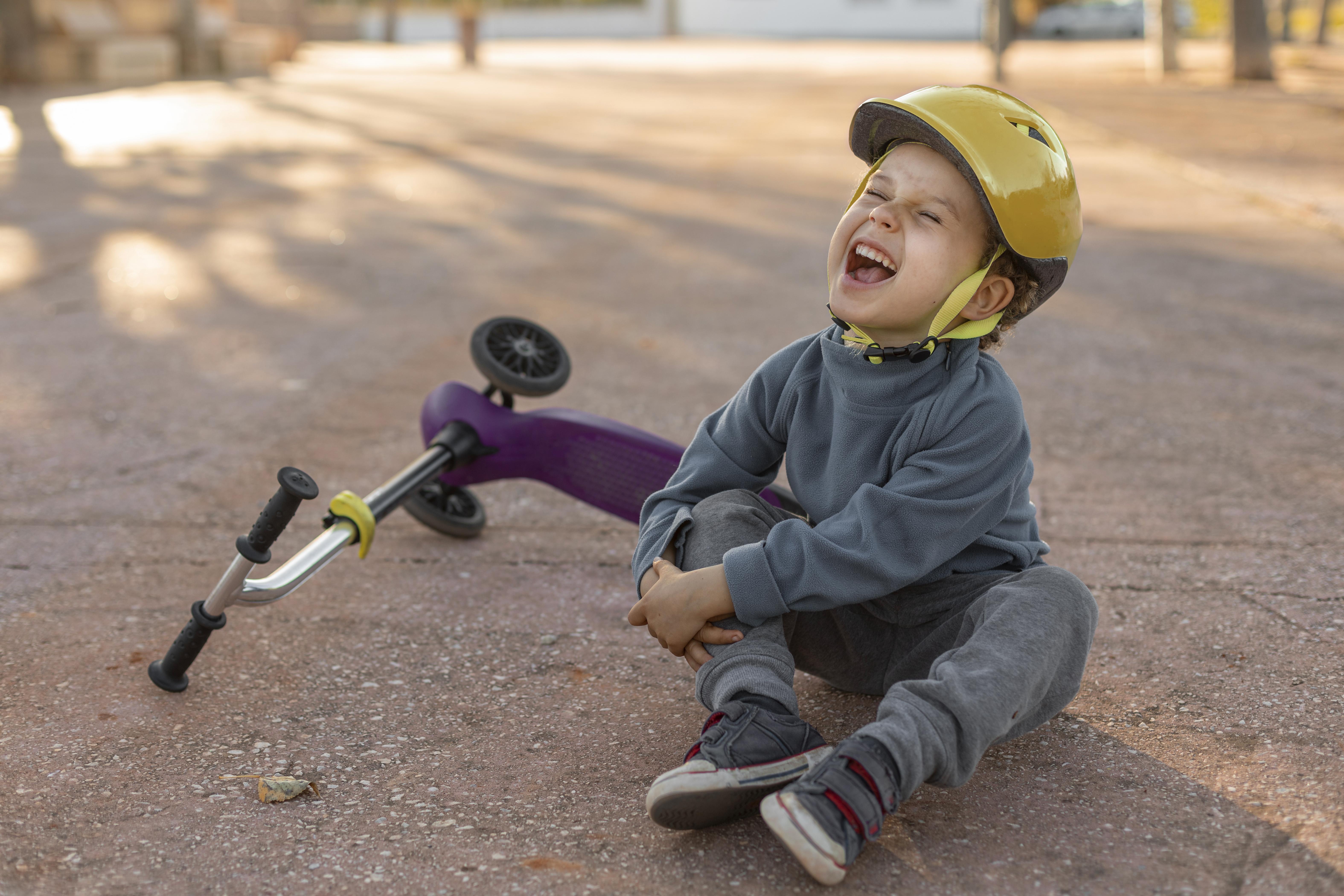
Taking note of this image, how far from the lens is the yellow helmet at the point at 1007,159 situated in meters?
1.92

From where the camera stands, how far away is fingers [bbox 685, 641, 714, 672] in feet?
6.47

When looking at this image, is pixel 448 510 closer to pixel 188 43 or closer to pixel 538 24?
pixel 188 43

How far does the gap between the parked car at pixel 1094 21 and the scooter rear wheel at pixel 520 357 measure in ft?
129

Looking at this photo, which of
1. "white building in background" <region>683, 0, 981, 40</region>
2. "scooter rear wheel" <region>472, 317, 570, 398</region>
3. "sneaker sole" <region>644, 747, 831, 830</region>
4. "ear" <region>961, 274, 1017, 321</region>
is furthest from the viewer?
"white building in background" <region>683, 0, 981, 40</region>

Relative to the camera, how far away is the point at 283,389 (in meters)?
4.18

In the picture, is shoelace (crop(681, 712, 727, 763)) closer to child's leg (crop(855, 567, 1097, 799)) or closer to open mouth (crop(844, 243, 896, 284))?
child's leg (crop(855, 567, 1097, 799))

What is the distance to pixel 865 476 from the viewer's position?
6.64ft

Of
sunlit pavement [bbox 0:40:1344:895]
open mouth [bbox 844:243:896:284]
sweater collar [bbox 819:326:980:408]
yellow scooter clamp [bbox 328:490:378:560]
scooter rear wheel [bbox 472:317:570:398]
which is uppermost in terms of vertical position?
open mouth [bbox 844:243:896:284]

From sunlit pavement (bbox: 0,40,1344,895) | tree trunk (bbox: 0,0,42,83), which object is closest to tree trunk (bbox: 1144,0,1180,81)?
sunlit pavement (bbox: 0,40,1344,895)

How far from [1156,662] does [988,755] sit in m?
0.53

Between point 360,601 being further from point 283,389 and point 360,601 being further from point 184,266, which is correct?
point 184,266

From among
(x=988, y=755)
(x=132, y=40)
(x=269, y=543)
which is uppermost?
(x=132, y=40)

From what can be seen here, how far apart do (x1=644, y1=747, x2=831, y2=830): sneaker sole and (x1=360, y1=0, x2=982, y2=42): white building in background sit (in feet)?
154

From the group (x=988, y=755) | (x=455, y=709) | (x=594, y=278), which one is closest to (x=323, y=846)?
(x=455, y=709)
